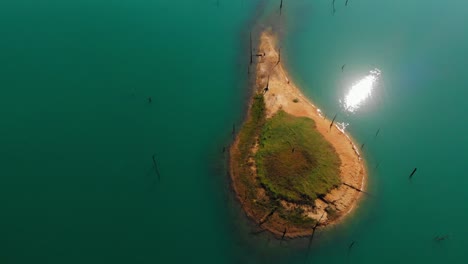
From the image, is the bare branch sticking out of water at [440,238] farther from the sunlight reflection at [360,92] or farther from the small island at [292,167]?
the sunlight reflection at [360,92]

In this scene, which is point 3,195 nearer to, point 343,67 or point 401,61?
point 343,67

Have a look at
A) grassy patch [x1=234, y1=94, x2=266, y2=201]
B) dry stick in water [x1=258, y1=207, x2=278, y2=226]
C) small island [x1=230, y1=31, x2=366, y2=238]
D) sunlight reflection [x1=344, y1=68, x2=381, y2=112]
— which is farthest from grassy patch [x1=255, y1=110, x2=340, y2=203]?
sunlight reflection [x1=344, y1=68, x2=381, y2=112]

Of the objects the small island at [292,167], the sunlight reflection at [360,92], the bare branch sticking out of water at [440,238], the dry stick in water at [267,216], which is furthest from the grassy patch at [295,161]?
the bare branch sticking out of water at [440,238]

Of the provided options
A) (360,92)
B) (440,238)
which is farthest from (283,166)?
(440,238)

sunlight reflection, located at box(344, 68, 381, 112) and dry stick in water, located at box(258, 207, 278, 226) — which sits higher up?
sunlight reflection, located at box(344, 68, 381, 112)

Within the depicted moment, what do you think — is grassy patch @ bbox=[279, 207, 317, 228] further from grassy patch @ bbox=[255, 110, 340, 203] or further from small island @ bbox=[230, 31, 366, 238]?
grassy patch @ bbox=[255, 110, 340, 203]

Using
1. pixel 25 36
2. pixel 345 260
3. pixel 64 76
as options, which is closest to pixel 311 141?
pixel 345 260

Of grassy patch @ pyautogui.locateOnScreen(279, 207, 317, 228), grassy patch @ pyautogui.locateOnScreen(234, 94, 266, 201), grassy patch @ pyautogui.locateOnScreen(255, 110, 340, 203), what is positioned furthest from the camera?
grassy patch @ pyautogui.locateOnScreen(234, 94, 266, 201)
